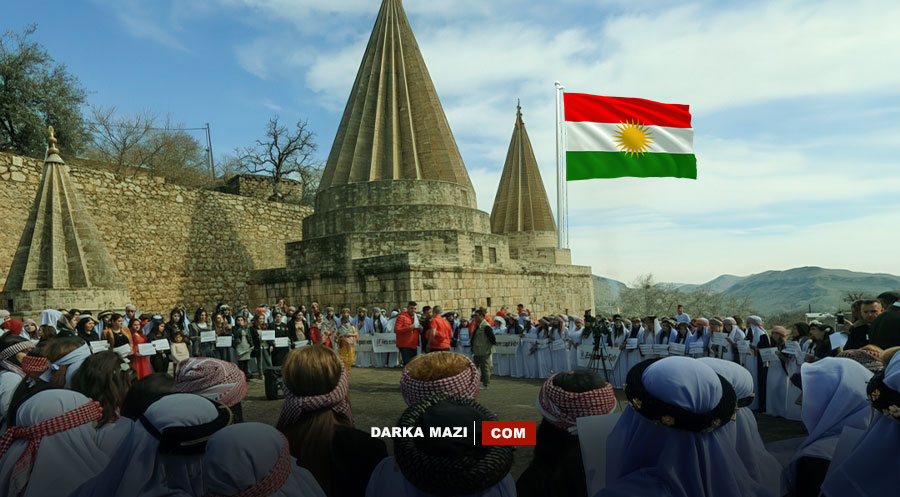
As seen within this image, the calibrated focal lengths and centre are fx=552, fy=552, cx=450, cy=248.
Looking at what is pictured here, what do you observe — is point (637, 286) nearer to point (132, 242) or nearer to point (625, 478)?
point (132, 242)

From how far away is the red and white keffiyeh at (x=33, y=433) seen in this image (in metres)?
2.54

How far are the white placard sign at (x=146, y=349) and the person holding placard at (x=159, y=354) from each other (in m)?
0.39

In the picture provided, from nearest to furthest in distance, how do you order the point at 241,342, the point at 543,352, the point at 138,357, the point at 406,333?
1. the point at 138,357
2. the point at 241,342
3. the point at 406,333
4. the point at 543,352

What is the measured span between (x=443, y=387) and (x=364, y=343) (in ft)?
36.0

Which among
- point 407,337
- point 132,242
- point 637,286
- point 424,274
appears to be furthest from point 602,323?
point 637,286

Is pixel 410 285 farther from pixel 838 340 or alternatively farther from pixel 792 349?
pixel 838 340

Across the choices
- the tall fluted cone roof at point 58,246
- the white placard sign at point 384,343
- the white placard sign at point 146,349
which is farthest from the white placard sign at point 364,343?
the tall fluted cone roof at point 58,246

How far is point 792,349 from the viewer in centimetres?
732

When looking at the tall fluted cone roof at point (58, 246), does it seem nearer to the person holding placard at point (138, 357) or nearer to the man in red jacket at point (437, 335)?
the person holding placard at point (138, 357)

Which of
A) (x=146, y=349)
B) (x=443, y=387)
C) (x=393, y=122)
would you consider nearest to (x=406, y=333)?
(x=146, y=349)

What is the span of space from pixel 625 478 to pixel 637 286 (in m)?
48.0

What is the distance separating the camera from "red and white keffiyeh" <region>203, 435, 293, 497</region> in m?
1.69

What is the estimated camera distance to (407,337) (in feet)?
34.9

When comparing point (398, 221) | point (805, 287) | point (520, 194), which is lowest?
point (805, 287)
